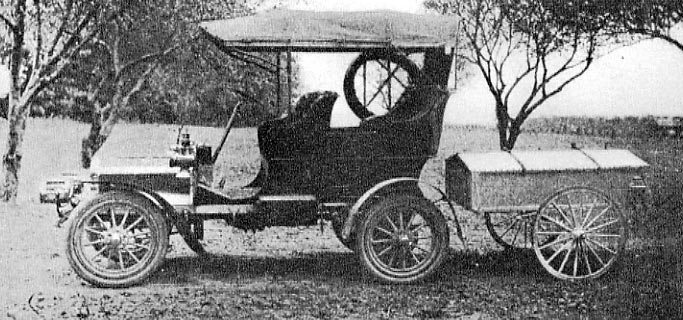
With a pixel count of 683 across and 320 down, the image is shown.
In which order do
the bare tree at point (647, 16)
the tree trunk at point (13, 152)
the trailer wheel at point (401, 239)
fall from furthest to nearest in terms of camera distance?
the tree trunk at point (13, 152) < the bare tree at point (647, 16) < the trailer wheel at point (401, 239)

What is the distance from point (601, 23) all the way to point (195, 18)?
4.66 meters

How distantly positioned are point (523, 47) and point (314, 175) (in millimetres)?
4153

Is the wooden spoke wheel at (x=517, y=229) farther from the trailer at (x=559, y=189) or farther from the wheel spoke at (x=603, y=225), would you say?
the wheel spoke at (x=603, y=225)

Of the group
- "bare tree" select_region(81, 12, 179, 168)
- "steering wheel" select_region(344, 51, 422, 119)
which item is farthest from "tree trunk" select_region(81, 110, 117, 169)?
"steering wheel" select_region(344, 51, 422, 119)

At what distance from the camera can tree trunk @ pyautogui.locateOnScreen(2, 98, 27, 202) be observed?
7.54 metres

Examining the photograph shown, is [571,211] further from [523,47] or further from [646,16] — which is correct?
[523,47]

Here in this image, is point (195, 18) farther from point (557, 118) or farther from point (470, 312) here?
point (470, 312)

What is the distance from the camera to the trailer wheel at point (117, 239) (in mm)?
4992

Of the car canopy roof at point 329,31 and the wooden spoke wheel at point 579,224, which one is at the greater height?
the car canopy roof at point 329,31

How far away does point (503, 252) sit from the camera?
20.8 ft

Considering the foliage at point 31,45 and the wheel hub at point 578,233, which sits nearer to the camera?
the wheel hub at point 578,233

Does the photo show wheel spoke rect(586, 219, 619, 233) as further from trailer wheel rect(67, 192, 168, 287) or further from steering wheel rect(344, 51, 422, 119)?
trailer wheel rect(67, 192, 168, 287)

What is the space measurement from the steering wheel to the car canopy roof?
0.82 feet

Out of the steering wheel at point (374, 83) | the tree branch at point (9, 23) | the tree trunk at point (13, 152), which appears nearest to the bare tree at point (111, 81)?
the tree trunk at point (13, 152)
